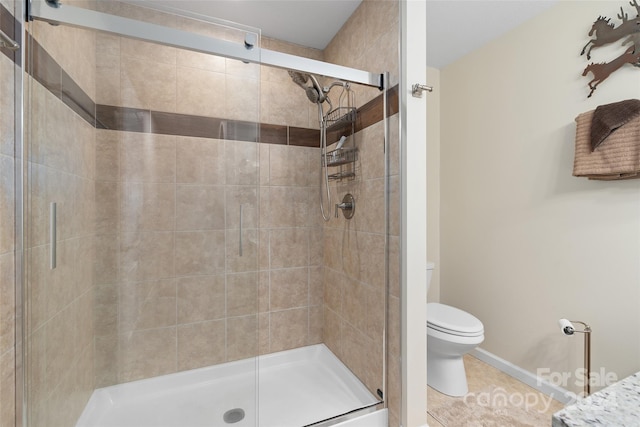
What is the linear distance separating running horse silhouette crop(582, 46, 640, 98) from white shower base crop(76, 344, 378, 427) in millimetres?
2115

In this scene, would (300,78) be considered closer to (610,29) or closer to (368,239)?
(368,239)

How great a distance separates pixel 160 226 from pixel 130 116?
0.51m

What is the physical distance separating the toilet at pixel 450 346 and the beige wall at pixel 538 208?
1.54 feet

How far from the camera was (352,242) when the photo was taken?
1913 millimetres

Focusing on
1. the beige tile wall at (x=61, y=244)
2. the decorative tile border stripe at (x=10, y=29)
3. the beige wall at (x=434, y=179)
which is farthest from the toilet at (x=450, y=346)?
the decorative tile border stripe at (x=10, y=29)

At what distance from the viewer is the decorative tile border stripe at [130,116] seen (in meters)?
1.08

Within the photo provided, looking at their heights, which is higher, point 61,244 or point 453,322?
point 61,244

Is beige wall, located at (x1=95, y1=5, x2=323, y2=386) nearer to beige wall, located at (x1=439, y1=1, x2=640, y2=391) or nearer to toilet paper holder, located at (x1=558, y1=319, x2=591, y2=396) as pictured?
toilet paper holder, located at (x1=558, y1=319, x2=591, y2=396)

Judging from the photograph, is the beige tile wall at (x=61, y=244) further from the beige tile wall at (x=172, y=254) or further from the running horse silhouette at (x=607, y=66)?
the running horse silhouette at (x=607, y=66)

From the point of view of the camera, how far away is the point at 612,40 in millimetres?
1537

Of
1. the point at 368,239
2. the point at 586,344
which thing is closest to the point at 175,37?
the point at 368,239

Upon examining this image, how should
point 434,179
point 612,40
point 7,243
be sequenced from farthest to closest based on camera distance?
point 434,179 < point 612,40 < point 7,243

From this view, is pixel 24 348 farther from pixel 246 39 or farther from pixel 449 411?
pixel 449 411

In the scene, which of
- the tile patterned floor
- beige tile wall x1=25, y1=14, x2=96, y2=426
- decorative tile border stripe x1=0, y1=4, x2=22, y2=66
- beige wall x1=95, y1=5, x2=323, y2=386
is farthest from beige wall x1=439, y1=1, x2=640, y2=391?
decorative tile border stripe x1=0, y1=4, x2=22, y2=66
